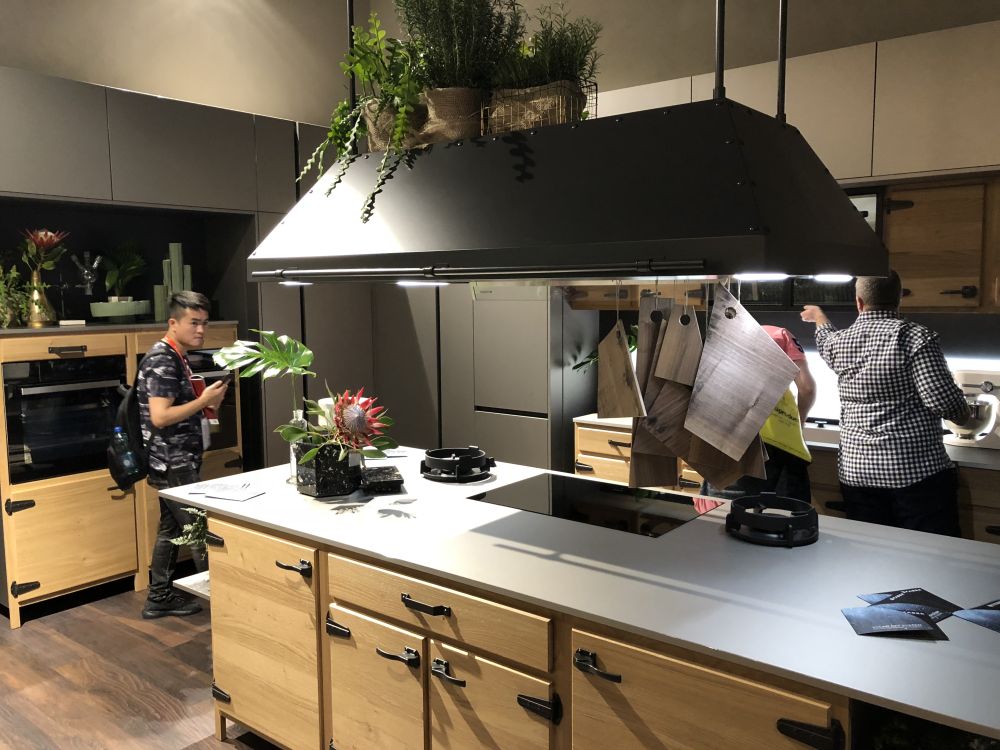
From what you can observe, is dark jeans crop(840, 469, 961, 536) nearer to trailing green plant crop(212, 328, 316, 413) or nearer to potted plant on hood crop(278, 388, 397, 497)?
potted plant on hood crop(278, 388, 397, 497)

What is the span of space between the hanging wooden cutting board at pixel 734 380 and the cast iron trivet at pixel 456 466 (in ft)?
3.21

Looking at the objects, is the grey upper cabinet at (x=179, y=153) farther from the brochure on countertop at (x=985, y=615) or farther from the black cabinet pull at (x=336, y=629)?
the brochure on countertop at (x=985, y=615)

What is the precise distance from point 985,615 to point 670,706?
Answer: 653 millimetres

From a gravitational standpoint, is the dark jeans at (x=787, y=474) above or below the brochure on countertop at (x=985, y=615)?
below

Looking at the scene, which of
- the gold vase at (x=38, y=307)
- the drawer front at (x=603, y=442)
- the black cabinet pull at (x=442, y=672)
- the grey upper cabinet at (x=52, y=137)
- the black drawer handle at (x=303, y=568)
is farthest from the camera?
the drawer front at (x=603, y=442)

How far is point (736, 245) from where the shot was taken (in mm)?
1591

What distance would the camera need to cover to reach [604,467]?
459cm

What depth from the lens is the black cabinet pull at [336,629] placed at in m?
2.32

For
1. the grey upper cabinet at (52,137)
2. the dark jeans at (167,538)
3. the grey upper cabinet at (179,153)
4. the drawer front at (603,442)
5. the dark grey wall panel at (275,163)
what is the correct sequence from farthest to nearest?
the dark grey wall panel at (275,163) → the drawer front at (603,442) → the grey upper cabinet at (179,153) → the dark jeans at (167,538) → the grey upper cabinet at (52,137)

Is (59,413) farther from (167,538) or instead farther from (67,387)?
(167,538)

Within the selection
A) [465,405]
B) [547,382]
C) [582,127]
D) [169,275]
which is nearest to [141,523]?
[169,275]

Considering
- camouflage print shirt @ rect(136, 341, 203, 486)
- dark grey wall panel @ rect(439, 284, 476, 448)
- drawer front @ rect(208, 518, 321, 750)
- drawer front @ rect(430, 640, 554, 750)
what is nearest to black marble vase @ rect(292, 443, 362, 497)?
→ drawer front @ rect(208, 518, 321, 750)

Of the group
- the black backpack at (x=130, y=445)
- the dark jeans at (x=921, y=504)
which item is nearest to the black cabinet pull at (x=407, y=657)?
the dark jeans at (x=921, y=504)

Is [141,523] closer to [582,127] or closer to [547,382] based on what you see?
[547,382]
